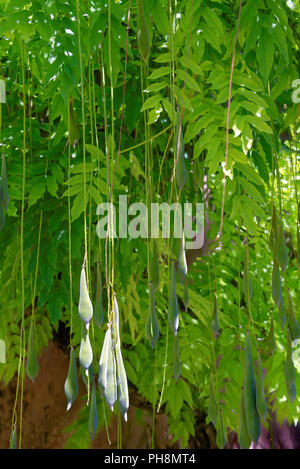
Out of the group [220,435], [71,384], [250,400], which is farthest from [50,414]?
[250,400]

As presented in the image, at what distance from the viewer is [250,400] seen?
89 centimetres

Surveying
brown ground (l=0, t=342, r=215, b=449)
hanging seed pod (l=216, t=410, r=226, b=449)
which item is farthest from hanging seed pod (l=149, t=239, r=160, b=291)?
brown ground (l=0, t=342, r=215, b=449)

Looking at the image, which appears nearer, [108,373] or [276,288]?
[108,373]

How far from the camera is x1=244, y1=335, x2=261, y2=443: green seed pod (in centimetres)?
89

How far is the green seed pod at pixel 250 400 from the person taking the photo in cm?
89

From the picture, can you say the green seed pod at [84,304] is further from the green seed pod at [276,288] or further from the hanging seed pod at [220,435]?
the hanging seed pod at [220,435]

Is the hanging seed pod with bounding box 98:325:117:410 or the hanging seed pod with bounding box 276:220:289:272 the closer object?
the hanging seed pod with bounding box 98:325:117:410

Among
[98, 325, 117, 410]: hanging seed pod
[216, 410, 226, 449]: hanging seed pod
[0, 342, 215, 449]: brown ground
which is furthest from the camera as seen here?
[0, 342, 215, 449]: brown ground

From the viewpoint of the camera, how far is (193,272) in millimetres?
2725

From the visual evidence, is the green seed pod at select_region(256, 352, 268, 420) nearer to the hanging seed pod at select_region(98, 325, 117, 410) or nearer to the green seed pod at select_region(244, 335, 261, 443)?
the green seed pod at select_region(244, 335, 261, 443)

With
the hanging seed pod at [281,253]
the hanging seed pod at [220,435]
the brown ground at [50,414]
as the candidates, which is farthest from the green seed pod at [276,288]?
the brown ground at [50,414]

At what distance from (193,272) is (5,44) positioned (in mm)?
1430

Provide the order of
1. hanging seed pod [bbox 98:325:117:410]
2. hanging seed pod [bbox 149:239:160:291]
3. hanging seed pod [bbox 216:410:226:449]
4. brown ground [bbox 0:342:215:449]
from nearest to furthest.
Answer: hanging seed pod [bbox 98:325:117:410] < hanging seed pod [bbox 149:239:160:291] < hanging seed pod [bbox 216:410:226:449] < brown ground [bbox 0:342:215:449]

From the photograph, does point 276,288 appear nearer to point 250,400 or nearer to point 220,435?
point 250,400
